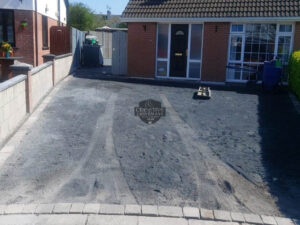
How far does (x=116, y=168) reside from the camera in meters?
5.93

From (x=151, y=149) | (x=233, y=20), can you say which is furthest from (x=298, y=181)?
(x=233, y=20)

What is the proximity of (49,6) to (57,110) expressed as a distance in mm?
10600

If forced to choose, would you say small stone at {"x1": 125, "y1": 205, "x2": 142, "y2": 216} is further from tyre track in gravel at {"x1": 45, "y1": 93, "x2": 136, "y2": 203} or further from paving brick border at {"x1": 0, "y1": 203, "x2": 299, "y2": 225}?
tyre track in gravel at {"x1": 45, "y1": 93, "x2": 136, "y2": 203}

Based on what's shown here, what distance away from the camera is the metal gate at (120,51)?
1770 cm

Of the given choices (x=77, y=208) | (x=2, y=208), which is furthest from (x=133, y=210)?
(x=2, y=208)

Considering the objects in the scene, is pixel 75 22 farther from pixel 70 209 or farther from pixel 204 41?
pixel 70 209

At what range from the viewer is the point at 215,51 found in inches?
628

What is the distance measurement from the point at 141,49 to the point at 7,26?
5.73m

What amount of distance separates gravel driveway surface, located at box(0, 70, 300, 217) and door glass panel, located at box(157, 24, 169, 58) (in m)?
6.30

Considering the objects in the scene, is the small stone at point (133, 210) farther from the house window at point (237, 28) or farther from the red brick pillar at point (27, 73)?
the house window at point (237, 28)

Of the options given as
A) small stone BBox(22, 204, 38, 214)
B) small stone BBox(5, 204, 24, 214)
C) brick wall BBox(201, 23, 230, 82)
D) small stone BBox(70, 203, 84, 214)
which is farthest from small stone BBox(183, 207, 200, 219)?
brick wall BBox(201, 23, 230, 82)

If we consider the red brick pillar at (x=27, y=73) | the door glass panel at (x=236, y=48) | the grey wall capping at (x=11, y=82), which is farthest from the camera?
the door glass panel at (x=236, y=48)

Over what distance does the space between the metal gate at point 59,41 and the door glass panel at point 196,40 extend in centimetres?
711

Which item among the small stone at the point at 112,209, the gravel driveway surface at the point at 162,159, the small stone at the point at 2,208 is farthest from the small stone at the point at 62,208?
the small stone at the point at 2,208
